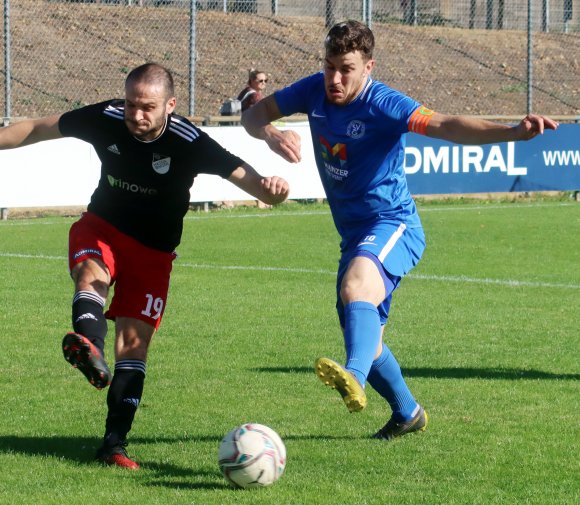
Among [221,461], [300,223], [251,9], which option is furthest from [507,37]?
[221,461]

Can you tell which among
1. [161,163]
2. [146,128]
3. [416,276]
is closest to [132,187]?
[161,163]

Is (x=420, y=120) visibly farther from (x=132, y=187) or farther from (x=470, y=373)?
(x=470, y=373)

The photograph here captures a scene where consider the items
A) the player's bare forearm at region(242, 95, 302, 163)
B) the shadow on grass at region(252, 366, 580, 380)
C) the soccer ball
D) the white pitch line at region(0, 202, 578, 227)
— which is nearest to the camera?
the soccer ball

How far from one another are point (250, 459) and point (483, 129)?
1.84 m

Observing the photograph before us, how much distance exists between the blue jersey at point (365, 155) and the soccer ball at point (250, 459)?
1345 millimetres

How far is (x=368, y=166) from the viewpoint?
612cm

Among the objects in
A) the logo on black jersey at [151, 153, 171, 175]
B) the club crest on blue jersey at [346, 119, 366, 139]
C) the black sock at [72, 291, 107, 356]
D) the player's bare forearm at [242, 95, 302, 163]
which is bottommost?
the black sock at [72, 291, 107, 356]

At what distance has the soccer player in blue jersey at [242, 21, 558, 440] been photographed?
18.9 ft

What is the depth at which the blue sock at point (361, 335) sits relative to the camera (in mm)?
5379

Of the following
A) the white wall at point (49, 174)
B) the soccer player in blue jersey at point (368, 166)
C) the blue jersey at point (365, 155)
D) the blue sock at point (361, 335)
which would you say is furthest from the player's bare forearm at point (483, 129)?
the white wall at point (49, 174)

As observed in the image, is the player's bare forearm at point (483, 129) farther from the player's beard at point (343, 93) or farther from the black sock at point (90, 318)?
the black sock at point (90, 318)

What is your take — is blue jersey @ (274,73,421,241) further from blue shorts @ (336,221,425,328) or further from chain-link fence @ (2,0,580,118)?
chain-link fence @ (2,0,580,118)

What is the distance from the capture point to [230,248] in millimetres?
15227

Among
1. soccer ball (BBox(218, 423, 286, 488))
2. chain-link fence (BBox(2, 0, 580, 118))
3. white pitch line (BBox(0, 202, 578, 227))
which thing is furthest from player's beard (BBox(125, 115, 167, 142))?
chain-link fence (BBox(2, 0, 580, 118))
